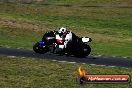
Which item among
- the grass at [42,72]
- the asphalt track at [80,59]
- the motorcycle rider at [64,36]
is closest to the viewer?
the grass at [42,72]

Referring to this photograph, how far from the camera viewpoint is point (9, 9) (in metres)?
66.4

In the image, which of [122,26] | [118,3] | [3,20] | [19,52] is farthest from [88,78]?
[118,3]

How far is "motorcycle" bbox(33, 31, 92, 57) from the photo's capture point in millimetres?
27969

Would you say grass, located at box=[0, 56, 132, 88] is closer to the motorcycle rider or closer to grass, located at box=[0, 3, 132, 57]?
the motorcycle rider

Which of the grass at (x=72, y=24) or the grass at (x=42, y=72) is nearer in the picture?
the grass at (x=42, y=72)

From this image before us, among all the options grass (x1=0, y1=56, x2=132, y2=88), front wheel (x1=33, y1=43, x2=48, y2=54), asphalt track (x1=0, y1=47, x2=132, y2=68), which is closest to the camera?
grass (x1=0, y1=56, x2=132, y2=88)

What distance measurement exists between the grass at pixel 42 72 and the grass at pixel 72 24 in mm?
10482

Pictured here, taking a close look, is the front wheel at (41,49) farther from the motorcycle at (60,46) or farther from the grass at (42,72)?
the grass at (42,72)

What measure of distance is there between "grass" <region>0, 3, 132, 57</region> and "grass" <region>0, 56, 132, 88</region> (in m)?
10.5

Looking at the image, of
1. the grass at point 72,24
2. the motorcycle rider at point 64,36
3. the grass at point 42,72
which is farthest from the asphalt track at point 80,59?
the grass at point 72,24

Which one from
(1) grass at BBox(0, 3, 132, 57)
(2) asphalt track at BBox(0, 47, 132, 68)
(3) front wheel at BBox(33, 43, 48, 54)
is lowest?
(1) grass at BBox(0, 3, 132, 57)

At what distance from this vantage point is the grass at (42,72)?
60.8ft

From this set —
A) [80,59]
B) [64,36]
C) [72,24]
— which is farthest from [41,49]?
[72,24]

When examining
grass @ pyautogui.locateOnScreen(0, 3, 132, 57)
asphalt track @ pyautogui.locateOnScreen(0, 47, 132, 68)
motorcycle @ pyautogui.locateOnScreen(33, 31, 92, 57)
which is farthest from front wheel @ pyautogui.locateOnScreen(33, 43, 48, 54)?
grass @ pyautogui.locateOnScreen(0, 3, 132, 57)
